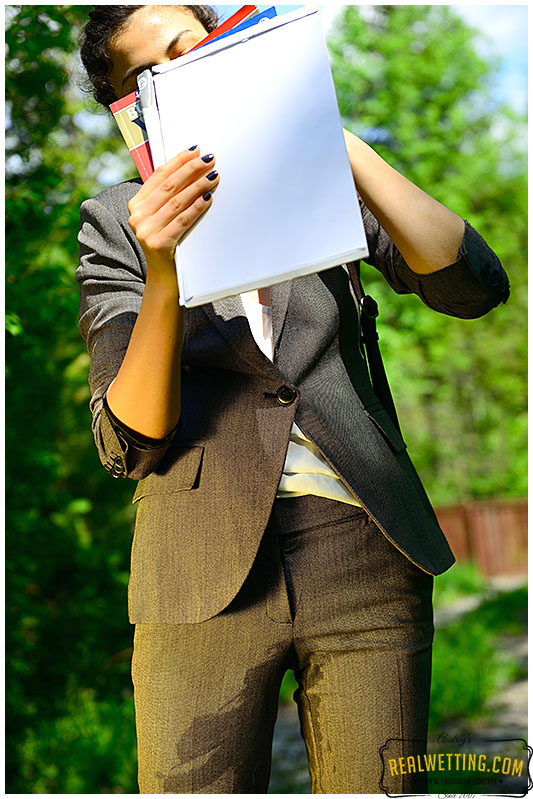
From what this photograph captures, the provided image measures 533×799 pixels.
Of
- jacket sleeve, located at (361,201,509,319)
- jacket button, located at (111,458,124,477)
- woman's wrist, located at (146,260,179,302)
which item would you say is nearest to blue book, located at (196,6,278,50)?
woman's wrist, located at (146,260,179,302)

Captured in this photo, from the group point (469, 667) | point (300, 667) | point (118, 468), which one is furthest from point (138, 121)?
point (469, 667)

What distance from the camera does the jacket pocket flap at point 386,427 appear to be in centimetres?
149

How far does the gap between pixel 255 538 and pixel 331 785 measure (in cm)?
43

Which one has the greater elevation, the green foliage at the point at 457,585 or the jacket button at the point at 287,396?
the jacket button at the point at 287,396

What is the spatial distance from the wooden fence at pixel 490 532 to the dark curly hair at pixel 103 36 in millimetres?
15734

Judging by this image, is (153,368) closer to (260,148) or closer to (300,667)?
(260,148)

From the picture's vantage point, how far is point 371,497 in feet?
4.58

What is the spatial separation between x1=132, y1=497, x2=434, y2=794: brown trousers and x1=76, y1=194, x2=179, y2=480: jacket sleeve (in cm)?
25

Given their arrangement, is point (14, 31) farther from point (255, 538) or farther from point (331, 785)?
point (331, 785)

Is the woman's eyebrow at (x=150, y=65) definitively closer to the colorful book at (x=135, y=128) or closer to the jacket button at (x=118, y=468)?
the colorful book at (x=135, y=128)

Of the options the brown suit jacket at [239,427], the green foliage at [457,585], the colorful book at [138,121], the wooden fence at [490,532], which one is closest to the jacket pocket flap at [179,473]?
the brown suit jacket at [239,427]

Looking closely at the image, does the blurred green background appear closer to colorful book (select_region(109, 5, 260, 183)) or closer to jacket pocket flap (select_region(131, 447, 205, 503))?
colorful book (select_region(109, 5, 260, 183))

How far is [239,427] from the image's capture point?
1426 millimetres

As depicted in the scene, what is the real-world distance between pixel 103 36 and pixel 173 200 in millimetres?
569
